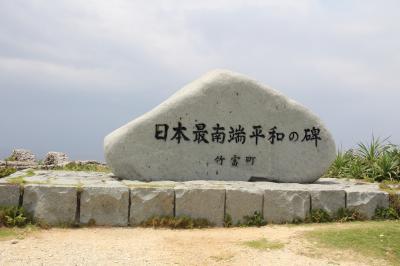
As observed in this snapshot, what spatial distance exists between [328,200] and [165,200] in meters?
2.77

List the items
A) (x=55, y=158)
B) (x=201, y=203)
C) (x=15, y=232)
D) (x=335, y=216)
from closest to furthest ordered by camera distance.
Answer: (x=15, y=232) → (x=201, y=203) → (x=335, y=216) → (x=55, y=158)

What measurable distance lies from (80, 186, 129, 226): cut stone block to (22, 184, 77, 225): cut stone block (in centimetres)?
19

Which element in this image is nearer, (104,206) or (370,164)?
(104,206)

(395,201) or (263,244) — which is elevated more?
Result: (395,201)

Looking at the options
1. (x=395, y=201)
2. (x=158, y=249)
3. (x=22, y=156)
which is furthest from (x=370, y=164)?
(x=22, y=156)

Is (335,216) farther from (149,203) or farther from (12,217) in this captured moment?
(12,217)

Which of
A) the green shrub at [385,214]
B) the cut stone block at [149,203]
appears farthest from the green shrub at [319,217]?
the cut stone block at [149,203]

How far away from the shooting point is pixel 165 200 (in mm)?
7254

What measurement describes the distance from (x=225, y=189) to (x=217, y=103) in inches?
77.4

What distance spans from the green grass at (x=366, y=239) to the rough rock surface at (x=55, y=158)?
1204 cm

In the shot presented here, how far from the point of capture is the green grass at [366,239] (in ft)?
19.2

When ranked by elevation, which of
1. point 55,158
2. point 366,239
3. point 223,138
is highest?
point 223,138

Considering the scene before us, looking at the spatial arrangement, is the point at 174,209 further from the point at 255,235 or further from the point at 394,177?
the point at 394,177

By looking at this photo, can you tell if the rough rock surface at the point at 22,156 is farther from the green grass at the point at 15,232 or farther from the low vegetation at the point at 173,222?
the low vegetation at the point at 173,222
